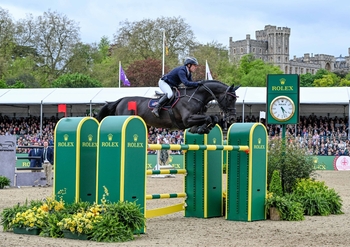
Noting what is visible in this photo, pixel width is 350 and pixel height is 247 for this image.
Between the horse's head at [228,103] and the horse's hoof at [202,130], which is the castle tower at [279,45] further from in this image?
the horse's hoof at [202,130]

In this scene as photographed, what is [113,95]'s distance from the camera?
3409 cm

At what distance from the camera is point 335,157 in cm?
2805

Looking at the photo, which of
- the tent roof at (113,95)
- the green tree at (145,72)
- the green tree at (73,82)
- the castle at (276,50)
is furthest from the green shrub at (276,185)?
the castle at (276,50)

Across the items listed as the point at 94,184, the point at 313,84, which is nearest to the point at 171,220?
the point at 94,184

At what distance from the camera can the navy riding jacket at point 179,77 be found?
11391 mm

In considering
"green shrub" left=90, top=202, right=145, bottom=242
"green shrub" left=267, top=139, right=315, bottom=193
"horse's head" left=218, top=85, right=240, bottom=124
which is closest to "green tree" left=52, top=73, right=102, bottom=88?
"green shrub" left=267, top=139, right=315, bottom=193

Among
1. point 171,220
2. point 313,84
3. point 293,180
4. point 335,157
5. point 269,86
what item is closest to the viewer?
point 171,220

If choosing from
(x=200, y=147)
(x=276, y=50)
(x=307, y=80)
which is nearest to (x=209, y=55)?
(x=200, y=147)

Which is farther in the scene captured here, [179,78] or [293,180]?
[293,180]

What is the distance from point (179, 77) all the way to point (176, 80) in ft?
0.47

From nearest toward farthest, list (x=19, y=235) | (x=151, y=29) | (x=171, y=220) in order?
(x=19, y=235) → (x=171, y=220) → (x=151, y=29)

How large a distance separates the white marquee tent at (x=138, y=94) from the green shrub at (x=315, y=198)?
18.6 meters

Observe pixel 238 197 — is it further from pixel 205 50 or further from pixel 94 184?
pixel 205 50

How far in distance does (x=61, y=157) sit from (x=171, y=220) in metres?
2.61
